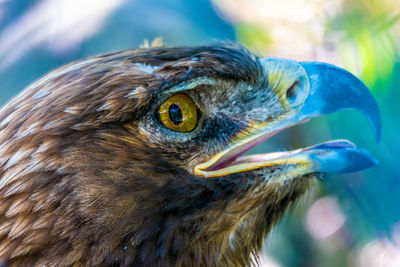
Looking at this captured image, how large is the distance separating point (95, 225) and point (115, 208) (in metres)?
0.08

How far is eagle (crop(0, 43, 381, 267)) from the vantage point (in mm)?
1585

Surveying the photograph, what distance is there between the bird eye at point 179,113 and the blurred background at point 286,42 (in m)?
0.81

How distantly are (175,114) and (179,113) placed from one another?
1cm

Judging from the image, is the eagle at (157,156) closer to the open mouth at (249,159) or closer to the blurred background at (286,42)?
the open mouth at (249,159)

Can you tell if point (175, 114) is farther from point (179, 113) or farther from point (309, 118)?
point (309, 118)

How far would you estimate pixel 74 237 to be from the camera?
1.57 m

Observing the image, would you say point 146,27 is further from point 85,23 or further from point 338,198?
point 338,198

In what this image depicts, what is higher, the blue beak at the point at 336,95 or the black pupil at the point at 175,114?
the black pupil at the point at 175,114

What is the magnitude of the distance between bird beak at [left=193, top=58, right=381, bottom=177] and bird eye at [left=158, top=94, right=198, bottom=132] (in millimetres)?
141

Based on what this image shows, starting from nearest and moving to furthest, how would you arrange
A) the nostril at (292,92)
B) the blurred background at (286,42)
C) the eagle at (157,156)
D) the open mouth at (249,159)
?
1. the eagle at (157,156)
2. the open mouth at (249,159)
3. the nostril at (292,92)
4. the blurred background at (286,42)

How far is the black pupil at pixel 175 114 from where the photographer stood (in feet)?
5.41

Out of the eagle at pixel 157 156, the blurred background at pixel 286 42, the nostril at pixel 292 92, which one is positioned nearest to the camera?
the eagle at pixel 157 156

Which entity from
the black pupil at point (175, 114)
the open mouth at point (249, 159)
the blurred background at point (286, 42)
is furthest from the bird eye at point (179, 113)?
the blurred background at point (286, 42)

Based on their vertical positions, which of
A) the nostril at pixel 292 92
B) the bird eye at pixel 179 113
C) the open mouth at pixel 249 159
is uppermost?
the bird eye at pixel 179 113
